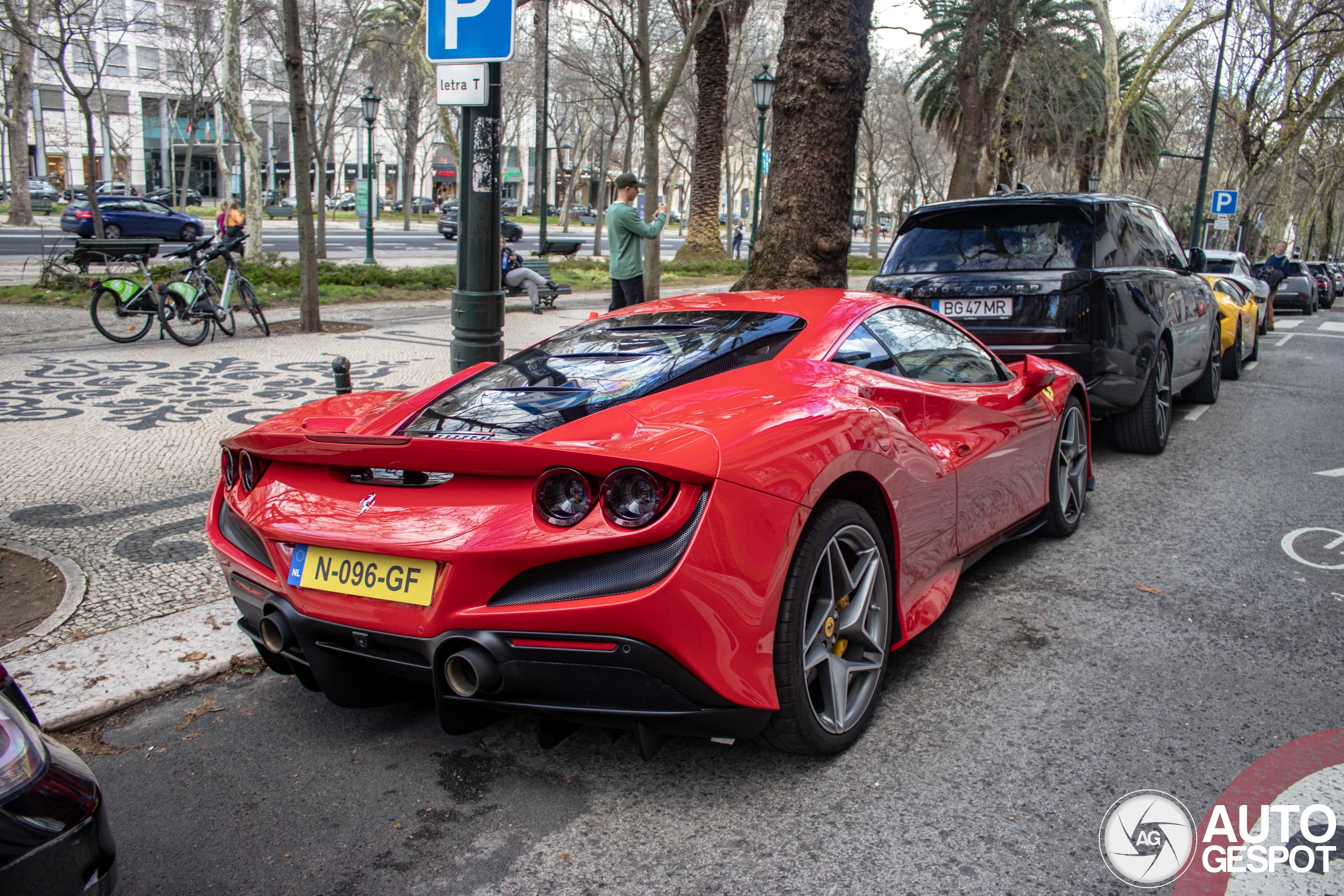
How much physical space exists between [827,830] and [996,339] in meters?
5.00

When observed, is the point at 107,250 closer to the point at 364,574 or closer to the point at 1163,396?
the point at 1163,396

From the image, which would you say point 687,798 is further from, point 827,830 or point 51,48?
point 51,48

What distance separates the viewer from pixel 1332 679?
365 centimetres

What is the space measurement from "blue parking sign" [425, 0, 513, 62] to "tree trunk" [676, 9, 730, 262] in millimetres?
19167

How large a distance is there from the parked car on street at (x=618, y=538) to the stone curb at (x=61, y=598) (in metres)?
1.09

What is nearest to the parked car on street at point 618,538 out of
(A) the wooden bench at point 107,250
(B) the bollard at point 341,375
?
(B) the bollard at point 341,375

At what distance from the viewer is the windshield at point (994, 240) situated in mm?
7016

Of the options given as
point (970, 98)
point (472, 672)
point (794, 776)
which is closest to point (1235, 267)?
point (970, 98)

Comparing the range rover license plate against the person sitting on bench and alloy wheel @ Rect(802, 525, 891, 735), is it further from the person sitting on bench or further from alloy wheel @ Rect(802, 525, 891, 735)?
the person sitting on bench

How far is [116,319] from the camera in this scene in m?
11.4

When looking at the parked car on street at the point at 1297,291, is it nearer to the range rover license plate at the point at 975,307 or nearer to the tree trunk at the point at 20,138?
the range rover license plate at the point at 975,307

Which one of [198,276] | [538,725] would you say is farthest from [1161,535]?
[198,276]

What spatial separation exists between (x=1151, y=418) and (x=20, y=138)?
38849 millimetres

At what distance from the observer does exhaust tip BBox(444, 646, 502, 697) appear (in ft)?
8.23
